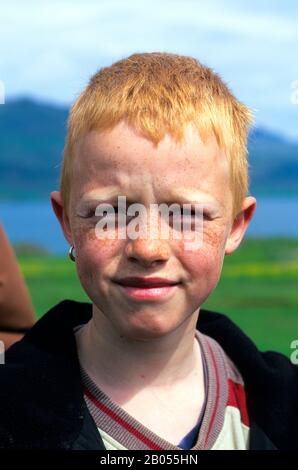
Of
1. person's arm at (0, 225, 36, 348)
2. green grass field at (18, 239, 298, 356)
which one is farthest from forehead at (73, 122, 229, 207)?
green grass field at (18, 239, 298, 356)

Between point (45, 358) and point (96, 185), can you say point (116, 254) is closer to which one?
point (96, 185)

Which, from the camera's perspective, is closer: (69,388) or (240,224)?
(69,388)

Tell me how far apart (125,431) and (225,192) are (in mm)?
474

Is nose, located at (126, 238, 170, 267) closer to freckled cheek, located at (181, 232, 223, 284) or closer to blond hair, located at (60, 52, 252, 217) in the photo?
freckled cheek, located at (181, 232, 223, 284)

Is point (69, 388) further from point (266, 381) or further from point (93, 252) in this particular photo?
point (266, 381)

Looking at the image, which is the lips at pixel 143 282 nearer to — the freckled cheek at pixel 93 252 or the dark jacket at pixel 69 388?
the freckled cheek at pixel 93 252

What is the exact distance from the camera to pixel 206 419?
1.58 metres

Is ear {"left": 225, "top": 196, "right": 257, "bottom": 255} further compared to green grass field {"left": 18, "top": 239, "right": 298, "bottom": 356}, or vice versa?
green grass field {"left": 18, "top": 239, "right": 298, "bottom": 356}

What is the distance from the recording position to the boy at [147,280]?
4.83ft

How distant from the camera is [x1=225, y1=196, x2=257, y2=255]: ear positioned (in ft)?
5.48

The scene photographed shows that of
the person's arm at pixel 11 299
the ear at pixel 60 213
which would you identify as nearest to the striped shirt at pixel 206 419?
the ear at pixel 60 213

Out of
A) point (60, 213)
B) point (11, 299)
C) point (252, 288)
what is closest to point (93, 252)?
point (60, 213)

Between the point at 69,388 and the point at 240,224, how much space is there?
0.47 m

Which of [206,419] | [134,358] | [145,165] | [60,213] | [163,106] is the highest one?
[163,106]
